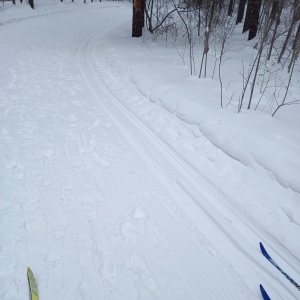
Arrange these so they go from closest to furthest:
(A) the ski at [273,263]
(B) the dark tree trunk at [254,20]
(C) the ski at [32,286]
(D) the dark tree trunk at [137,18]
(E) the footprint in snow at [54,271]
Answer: (C) the ski at [32,286]
(E) the footprint in snow at [54,271]
(A) the ski at [273,263]
(B) the dark tree trunk at [254,20]
(D) the dark tree trunk at [137,18]

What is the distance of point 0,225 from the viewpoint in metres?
2.79

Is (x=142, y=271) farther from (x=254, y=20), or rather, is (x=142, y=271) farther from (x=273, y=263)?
(x=254, y=20)

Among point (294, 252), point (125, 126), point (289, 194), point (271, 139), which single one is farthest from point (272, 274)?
point (125, 126)

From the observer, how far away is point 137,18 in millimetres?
12258

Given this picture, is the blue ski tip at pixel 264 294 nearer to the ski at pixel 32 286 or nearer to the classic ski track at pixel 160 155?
the classic ski track at pixel 160 155

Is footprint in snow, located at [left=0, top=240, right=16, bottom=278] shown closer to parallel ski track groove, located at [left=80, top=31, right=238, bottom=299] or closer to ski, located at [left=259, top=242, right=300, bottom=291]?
parallel ski track groove, located at [left=80, top=31, right=238, bottom=299]

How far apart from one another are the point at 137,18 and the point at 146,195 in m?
11.4

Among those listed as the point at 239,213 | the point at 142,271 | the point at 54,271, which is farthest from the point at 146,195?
the point at 54,271

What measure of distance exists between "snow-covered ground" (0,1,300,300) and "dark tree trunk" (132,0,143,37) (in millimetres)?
7349

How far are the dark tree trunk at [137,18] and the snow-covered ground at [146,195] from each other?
735cm

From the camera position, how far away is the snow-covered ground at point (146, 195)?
242 centimetres

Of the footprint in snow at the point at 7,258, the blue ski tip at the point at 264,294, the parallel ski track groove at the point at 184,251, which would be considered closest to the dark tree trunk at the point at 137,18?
the parallel ski track groove at the point at 184,251

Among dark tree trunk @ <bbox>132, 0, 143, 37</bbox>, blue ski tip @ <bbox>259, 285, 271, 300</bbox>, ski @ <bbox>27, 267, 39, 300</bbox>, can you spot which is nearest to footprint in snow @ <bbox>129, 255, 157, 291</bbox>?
ski @ <bbox>27, 267, 39, 300</bbox>

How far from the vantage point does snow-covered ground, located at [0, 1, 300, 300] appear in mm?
2418
